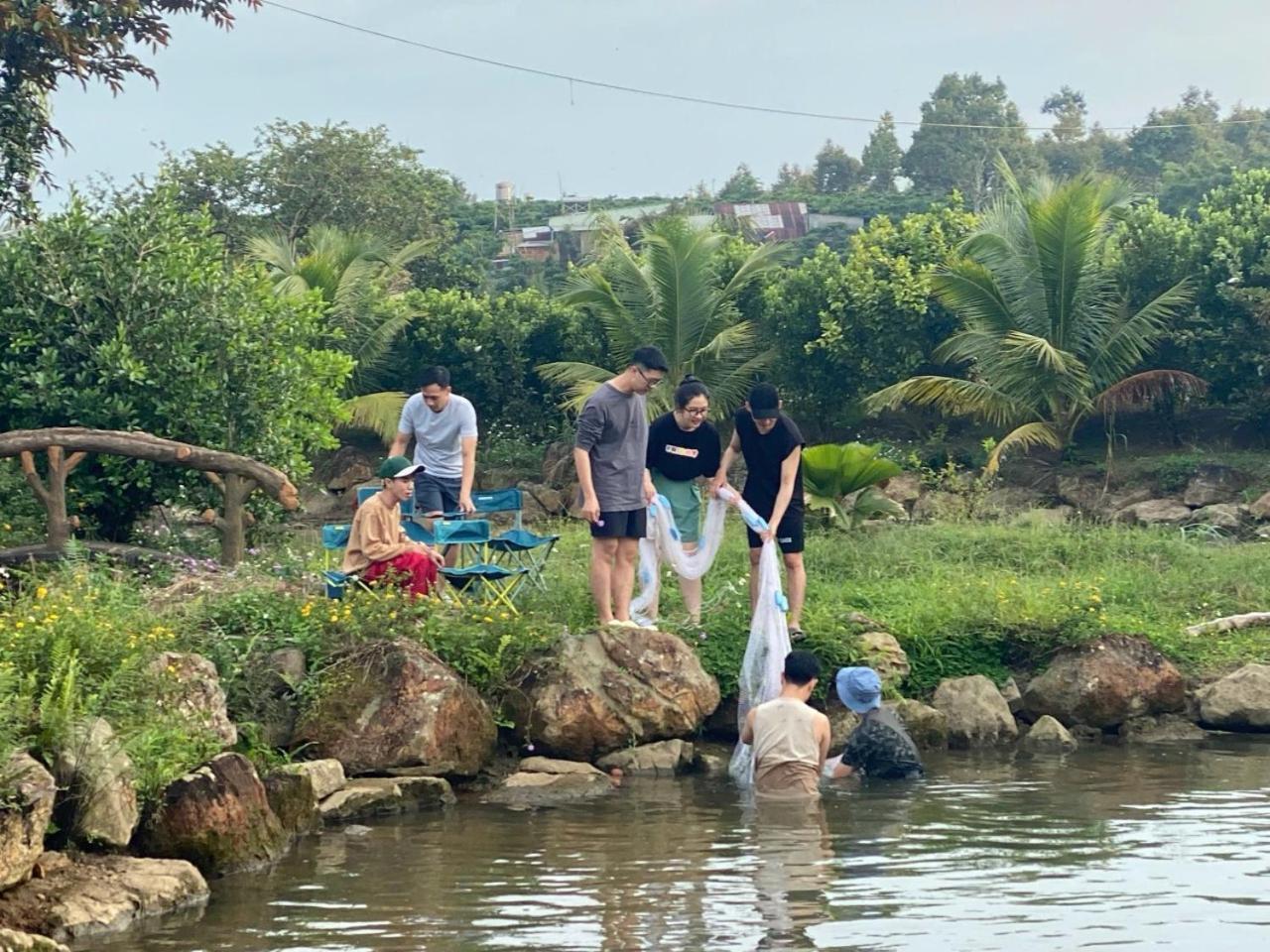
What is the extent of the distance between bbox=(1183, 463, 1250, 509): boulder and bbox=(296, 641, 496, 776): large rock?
14890 millimetres

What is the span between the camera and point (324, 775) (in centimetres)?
1035

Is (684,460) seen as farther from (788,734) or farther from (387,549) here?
(788,734)

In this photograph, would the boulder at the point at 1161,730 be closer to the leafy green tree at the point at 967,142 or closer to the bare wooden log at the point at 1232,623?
the bare wooden log at the point at 1232,623

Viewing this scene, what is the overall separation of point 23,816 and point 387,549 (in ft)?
14.3

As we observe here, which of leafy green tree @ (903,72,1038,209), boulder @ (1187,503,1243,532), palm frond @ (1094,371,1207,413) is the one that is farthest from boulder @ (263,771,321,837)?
leafy green tree @ (903,72,1038,209)

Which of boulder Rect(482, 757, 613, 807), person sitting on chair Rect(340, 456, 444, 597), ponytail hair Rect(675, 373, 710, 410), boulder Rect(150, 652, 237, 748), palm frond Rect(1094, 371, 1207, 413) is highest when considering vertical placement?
palm frond Rect(1094, 371, 1207, 413)

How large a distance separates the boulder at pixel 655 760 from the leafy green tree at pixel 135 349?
4.77 meters

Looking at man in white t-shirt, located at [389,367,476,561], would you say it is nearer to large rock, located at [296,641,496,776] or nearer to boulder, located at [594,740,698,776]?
large rock, located at [296,641,496,776]

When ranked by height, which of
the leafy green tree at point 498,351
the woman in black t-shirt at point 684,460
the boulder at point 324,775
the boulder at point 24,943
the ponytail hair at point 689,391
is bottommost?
the boulder at point 24,943

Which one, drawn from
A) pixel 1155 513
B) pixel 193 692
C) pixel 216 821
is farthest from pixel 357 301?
pixel 216 821

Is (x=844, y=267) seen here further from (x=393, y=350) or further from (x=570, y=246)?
(x=570, y=246)

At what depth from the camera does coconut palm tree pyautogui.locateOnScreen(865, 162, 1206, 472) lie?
2391cm

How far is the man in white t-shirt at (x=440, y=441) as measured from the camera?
1306cm

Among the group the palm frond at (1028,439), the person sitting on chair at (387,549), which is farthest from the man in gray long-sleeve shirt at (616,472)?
the palm frond at (1028,439)
